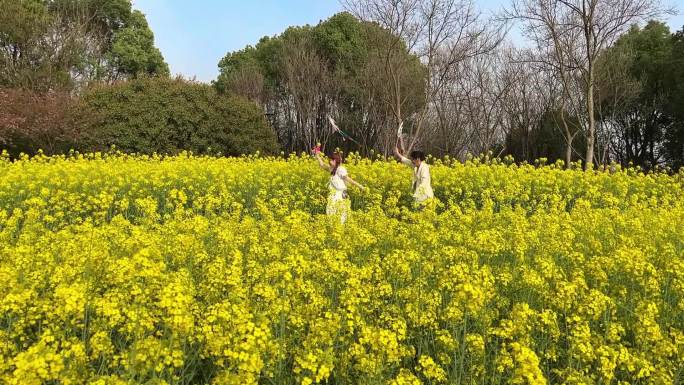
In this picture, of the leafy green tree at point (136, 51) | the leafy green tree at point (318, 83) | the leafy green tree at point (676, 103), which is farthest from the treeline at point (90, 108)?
the leafy green tree at point (676, 103)

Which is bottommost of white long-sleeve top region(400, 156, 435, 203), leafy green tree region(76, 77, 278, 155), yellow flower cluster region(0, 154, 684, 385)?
yellow flower cluster region(0, 154, 684, 385)

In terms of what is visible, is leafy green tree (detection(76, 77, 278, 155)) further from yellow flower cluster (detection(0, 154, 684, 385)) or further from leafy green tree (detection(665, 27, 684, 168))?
leafy green tree (detection(665, 27, 684, 168))

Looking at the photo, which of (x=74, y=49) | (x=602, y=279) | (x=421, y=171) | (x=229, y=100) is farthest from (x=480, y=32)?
(x=74, y=49)

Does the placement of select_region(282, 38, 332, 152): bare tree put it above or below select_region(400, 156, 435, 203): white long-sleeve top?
above

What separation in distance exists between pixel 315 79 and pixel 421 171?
25772mm

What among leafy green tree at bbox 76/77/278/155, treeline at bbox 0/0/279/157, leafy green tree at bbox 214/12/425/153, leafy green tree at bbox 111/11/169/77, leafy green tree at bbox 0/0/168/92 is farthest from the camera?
leafy green tree at bbox 111/11/169/77

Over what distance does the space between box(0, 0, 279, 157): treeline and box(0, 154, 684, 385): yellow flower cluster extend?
12.7 m

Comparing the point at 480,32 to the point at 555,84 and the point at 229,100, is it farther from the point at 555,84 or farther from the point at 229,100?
the point at 555,84

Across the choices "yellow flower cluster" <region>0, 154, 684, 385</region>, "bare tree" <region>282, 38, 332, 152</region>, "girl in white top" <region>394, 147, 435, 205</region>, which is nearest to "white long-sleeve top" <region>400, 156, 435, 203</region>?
"girl in white top" <region>394, 147, 435, 205</region>

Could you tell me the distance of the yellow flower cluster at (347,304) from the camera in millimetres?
2863

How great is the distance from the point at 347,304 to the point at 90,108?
1827cm

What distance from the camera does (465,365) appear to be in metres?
3.60

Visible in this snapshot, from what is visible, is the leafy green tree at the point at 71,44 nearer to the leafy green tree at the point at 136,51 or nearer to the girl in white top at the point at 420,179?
the leafy green tree at the point at 136,51

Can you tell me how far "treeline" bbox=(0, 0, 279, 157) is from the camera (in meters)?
18.7
